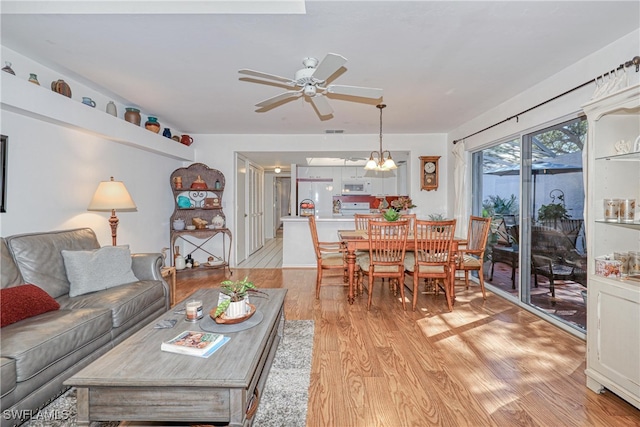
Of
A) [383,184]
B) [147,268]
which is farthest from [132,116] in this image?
[383,184]

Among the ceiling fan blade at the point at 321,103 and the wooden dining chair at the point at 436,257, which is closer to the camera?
the ceiling fan blade at the point at 321,103

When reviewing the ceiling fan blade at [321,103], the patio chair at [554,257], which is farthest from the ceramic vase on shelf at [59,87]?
the patio chair at [554,257]

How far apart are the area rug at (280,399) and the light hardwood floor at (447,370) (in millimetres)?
75

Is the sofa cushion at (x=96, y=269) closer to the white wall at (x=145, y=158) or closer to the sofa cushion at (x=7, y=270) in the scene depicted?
the sofa cushion at (x=7, y=270)

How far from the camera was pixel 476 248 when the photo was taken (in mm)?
3822

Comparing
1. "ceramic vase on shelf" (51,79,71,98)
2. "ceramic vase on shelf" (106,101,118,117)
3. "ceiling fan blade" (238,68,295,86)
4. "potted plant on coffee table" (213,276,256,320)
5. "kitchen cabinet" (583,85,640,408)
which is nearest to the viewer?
"kitchen cabinet" (583,85,640,408)

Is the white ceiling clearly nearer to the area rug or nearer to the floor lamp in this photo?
the floor lamp

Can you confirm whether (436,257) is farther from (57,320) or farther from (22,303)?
(22,303)

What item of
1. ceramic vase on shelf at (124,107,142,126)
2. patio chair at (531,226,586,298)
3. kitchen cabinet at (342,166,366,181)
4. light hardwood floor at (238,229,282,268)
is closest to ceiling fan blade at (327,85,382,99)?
patio chair at (531,226,586,298)

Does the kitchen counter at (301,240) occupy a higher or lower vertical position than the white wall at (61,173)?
lower

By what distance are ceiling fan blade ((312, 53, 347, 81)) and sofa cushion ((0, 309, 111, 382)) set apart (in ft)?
7.34

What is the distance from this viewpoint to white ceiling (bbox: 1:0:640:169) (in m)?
1.99

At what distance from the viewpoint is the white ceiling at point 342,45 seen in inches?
78.4

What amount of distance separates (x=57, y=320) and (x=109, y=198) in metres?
1.55
